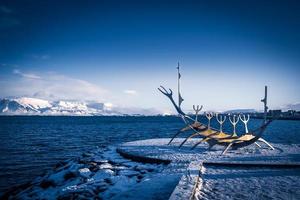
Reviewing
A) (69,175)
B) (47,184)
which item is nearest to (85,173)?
(69,175)

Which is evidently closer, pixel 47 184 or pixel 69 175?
pixel 47 184

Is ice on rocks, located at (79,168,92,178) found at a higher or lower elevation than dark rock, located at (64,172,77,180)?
higher

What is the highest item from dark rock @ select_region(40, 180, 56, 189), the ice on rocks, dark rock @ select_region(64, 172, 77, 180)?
the ice on rocks

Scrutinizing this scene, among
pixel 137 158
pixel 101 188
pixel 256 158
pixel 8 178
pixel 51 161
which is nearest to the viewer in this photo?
pixel 101 188

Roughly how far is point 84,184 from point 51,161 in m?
10.7

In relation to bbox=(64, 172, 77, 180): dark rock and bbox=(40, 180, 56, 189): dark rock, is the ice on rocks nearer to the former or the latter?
bbox=(64, 172, 77, 180): dark rock

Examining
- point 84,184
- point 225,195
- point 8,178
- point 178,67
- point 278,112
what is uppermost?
point 178,67

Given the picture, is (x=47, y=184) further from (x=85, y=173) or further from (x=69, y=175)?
(x=85, y=173)

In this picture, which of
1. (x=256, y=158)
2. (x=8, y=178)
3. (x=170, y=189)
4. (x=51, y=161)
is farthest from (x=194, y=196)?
(x=51, y=161)

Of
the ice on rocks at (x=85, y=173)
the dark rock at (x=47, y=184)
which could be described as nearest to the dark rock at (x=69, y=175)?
the ice on rocks at (x=85, y=173)

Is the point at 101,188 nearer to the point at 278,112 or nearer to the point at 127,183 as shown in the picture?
the point at 127,183

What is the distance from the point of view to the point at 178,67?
13844 mm

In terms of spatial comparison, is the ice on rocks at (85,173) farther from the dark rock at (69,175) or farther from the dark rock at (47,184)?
the dark rock at (47,184)

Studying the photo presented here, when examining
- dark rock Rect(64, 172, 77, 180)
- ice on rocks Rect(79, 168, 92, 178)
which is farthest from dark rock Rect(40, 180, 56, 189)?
ice on rocks Rect(79, 168, 92, 178)
